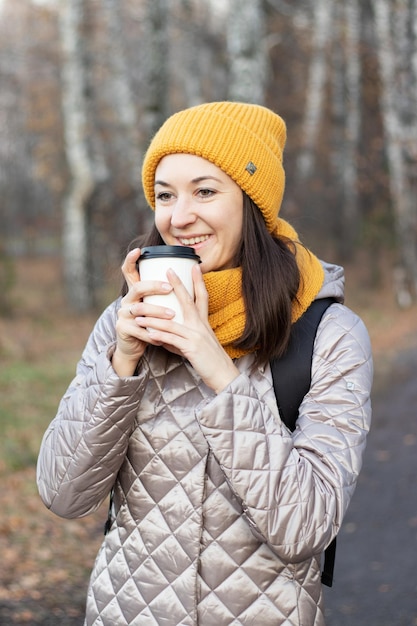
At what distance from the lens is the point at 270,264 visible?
2285 mm

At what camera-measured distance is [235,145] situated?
88.7 inches

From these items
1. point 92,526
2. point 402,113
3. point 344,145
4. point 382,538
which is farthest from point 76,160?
point 382,538

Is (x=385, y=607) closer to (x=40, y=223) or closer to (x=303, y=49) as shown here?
(x=303, y=49)

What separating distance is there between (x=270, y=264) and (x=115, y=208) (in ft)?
47.8

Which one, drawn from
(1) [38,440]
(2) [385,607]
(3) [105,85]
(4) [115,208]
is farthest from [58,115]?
(2) [385,607]

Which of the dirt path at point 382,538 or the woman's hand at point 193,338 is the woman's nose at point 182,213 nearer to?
the woman's hand at point 193,338

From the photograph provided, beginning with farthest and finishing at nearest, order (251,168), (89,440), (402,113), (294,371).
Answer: (402,113), (251,168), (294,371), (89,440)

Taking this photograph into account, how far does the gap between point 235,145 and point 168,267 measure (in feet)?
1.58

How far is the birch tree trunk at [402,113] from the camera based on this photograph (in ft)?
50.3

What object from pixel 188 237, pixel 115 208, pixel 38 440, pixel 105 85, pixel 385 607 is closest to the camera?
pixel 188 237

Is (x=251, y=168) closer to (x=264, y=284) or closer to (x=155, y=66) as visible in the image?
(x=264, y=284)

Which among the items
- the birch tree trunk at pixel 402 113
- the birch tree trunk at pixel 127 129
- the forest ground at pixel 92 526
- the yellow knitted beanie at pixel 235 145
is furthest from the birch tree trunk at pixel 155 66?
the yellow knitted beanie at pixel 235 145

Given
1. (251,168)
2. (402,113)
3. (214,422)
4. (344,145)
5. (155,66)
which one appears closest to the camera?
(214,422)

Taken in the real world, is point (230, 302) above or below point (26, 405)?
above
